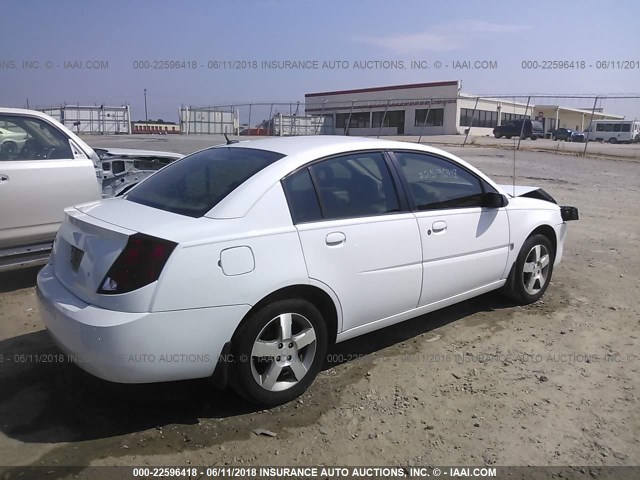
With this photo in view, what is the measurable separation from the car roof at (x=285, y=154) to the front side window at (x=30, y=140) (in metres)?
2.51

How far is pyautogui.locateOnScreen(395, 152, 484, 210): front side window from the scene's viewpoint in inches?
160

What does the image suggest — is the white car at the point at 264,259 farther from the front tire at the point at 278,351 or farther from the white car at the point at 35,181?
the white car at the point at 35,181

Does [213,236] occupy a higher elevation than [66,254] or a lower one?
higher

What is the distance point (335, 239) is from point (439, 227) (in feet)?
3.34

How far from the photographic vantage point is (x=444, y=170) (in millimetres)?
4438

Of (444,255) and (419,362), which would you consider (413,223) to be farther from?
(419,362)

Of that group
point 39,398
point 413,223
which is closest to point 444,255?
point 413,223

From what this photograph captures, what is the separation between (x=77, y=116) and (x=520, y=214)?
1355 inches

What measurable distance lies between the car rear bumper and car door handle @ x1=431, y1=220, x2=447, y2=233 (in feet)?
5.52

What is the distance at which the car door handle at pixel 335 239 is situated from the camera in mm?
3408

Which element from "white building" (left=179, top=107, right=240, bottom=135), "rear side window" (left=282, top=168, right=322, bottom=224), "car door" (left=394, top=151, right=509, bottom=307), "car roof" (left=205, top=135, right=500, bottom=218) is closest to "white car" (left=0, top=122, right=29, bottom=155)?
"car roof" (left=205, top=135, right=500, bottom=218)

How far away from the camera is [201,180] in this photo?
144 inches

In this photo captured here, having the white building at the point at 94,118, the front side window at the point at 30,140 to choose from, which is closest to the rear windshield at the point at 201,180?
the front side window at the point at 30,140

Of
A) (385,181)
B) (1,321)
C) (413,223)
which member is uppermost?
(385,181)
